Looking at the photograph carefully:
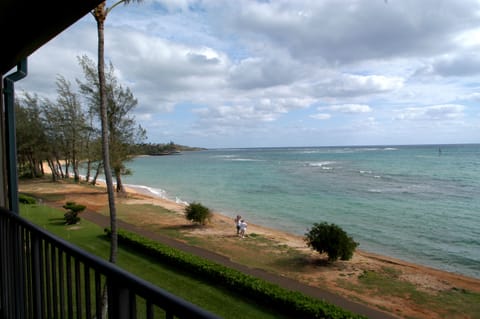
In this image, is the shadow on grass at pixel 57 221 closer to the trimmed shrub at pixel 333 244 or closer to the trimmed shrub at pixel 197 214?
the trimmed shrub at pixel 197 214

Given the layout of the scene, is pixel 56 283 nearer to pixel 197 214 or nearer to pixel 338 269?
pixel 338 269

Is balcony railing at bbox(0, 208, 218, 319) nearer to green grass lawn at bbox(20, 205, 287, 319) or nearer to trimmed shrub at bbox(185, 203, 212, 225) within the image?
green grass lawn at bbox(20, 205, 287, 319)

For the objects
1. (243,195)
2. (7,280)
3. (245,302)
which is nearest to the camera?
(7,280)

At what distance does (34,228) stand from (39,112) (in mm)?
34014

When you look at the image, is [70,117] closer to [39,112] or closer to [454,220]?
[39,112]

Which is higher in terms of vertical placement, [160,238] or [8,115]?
[8,115]

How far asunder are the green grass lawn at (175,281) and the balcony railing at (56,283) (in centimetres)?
515

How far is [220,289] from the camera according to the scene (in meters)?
8.84

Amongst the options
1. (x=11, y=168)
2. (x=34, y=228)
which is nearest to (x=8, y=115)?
(x=11, y=168)

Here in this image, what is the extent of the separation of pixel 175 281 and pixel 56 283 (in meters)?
7.57

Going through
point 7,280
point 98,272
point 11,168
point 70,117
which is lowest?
point 7,280

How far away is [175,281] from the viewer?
9305 mm

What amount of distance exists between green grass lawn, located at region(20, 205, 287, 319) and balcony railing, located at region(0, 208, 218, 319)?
515cm

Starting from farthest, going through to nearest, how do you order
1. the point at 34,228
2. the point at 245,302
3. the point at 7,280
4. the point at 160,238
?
the point at 160,238 → the point at 245,302 → the point at 7,280 → the point at 34,228
